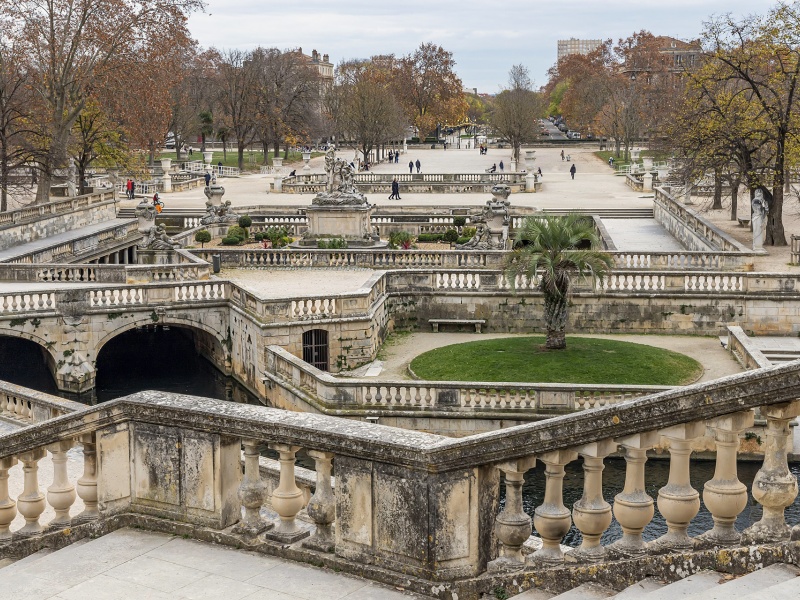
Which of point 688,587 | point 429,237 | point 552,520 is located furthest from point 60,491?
point 429,237

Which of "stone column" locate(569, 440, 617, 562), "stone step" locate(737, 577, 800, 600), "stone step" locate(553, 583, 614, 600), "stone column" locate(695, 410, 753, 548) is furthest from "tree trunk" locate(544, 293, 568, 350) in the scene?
"stone step" locate(737, 577, 800, 600)

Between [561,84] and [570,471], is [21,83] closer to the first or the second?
[570,471]

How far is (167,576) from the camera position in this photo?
23.3ft

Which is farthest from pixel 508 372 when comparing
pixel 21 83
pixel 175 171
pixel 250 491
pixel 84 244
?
pixel 175 171

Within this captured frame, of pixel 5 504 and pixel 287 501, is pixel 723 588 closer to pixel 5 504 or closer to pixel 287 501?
pixel 287 501

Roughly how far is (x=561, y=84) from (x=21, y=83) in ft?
411

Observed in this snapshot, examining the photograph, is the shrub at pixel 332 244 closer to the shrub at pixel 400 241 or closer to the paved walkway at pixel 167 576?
the shrub at pixel 400 241

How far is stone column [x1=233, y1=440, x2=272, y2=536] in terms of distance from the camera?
293 inches

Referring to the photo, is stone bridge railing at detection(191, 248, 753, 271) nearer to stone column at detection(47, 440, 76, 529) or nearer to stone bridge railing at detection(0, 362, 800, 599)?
stone column at detection(47, 440, 76, 529)

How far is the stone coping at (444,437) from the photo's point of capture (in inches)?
237

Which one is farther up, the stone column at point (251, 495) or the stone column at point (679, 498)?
the stone column at point (679, 498)

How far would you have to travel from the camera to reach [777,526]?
5902mm

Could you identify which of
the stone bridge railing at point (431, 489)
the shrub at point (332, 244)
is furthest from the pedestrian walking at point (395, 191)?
the stone bridge railing at point (431, 489)

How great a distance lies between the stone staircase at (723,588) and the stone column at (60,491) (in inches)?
147
